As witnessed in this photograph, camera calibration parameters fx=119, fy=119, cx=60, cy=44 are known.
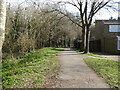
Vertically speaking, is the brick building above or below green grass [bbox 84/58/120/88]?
above

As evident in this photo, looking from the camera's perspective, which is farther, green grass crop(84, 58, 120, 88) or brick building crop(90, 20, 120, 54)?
brick building crop(90, 20, 120, 54)

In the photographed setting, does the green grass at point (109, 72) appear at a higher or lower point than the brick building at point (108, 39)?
lower

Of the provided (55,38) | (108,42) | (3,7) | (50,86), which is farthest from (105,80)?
(55,38)

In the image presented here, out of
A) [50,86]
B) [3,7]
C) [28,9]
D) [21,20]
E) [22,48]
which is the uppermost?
[28,9]

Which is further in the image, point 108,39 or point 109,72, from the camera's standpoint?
point 108,39

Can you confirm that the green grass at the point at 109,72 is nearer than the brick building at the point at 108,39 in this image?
Yes

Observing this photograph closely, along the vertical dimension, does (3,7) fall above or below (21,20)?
below

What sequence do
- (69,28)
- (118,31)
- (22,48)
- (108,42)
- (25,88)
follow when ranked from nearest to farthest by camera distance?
(25,88)
(22,48)
(108,42)
(118,31)
(69,28)

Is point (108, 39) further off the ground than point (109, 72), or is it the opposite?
point (108, 39)

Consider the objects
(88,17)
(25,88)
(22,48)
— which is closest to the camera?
(25,88)

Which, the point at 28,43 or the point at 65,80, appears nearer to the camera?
the point at 65,80

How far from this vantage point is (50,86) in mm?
4340

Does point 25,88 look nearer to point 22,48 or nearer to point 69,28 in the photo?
point 22,48

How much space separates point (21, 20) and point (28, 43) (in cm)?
397
